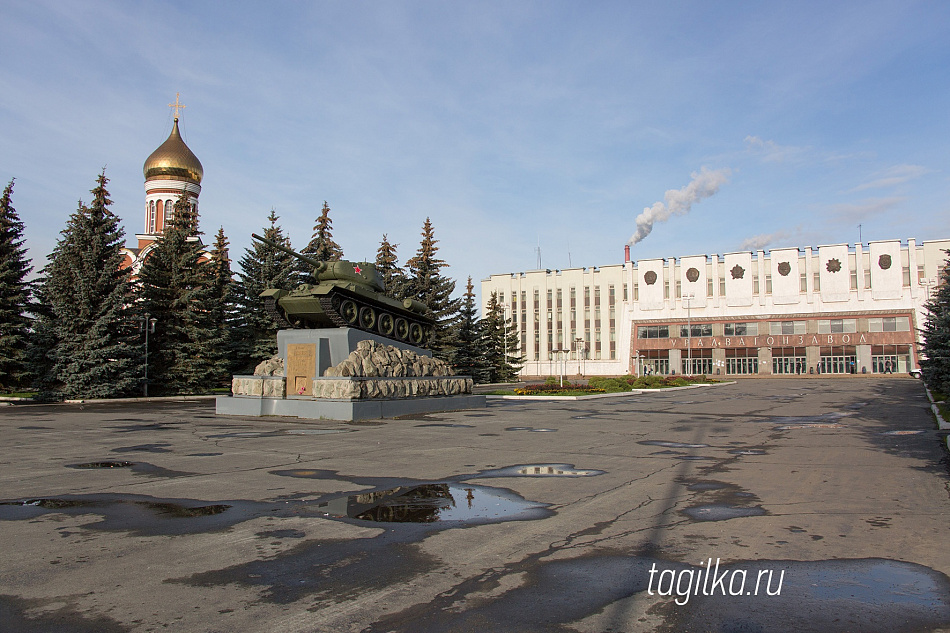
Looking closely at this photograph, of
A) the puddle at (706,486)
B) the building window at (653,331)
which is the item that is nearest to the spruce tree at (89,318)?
the puddle at (706,486)

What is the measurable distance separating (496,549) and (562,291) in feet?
250

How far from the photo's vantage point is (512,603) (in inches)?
160

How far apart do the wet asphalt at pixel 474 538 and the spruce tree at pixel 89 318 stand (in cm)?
2000

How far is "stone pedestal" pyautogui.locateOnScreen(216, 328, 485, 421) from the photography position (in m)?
18.5

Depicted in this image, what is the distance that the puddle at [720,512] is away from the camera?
6.34m

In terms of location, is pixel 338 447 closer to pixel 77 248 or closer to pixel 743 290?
pixel 77 248

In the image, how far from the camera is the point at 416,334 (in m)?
28.2

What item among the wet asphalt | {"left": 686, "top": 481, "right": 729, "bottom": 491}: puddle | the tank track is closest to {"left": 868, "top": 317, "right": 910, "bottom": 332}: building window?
the tank track

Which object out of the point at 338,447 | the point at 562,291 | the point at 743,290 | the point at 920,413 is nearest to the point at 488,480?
the point at 338,447

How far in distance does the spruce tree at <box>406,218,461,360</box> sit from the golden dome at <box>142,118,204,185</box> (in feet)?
65.7

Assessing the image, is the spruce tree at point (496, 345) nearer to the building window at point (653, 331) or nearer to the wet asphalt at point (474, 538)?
the building window at point (653, 331)

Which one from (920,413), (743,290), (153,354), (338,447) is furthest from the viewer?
(743,290)

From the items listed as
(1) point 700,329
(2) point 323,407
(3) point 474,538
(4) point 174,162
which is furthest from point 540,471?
(1) point 700,329

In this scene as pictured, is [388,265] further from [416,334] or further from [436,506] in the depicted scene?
[436,506]
